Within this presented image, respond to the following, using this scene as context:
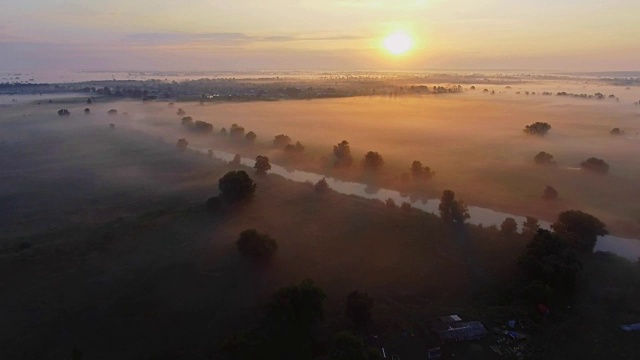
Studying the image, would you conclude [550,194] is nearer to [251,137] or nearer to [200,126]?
[251,137]

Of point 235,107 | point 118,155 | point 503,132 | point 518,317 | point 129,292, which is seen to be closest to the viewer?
point 518,317

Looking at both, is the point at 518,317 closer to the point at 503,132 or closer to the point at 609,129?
the point at 503,132

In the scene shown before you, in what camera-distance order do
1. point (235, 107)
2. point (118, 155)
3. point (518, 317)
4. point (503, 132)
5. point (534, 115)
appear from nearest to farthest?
point (518, 317), point (118, 155), point (503, 132), point (534, 115), point (235, 107)

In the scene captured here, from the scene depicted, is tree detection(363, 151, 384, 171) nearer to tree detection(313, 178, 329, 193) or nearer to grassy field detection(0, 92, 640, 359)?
tree detection(313, 178, 329, 193)

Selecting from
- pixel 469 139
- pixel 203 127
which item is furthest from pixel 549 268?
pixel 203 127

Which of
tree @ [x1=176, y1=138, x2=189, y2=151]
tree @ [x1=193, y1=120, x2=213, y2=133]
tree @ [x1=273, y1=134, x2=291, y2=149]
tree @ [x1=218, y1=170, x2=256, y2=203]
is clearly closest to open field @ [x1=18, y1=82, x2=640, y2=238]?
tree @ [x1=273, y1=134, x2=291, y2=149]

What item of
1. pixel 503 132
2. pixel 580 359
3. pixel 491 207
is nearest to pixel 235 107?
pixel 503 132
